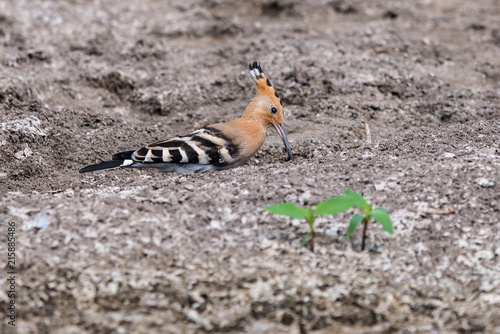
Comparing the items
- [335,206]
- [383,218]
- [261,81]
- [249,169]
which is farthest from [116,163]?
[383,218]

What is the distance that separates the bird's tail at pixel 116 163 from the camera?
386 cm

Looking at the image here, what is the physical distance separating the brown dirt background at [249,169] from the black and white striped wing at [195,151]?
19 centimetres

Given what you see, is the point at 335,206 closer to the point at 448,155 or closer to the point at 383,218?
the point at 383,218

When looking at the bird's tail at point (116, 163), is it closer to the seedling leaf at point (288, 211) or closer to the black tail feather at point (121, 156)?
the black tail feather at point (121, 156)

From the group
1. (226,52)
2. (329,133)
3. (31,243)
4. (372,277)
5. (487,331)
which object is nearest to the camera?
(487,331)

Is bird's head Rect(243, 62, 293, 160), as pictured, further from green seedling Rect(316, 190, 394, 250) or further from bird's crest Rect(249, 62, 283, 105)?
green seedling Rect(316, 190, 394, 250)

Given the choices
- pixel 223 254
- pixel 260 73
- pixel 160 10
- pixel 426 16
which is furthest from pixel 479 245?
pixel 160 10

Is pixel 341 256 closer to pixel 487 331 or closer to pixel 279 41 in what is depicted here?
pixel 487 331

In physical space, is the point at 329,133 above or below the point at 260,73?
below

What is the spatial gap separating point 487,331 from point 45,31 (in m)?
5.65

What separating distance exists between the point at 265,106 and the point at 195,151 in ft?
2.56

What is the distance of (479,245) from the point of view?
8.79 feet

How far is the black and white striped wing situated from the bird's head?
1.34ft

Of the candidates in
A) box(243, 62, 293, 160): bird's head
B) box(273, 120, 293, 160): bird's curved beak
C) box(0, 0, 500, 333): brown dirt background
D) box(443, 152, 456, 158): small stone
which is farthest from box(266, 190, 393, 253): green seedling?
box(243, 62, 293, 160): bird's head
